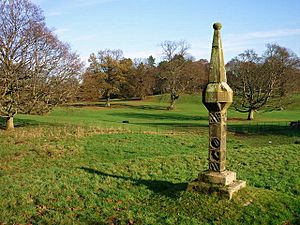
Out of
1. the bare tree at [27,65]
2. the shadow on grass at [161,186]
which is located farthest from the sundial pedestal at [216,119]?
the bare tree at [27,65]

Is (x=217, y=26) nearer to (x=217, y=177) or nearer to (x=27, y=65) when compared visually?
(x=217, y=177)

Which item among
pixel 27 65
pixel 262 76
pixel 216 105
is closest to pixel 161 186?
pixel 216 105

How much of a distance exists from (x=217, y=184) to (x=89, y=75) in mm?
49386

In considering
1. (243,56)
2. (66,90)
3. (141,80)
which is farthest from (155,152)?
(141,80)

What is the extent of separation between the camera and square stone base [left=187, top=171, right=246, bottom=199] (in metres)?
8.41

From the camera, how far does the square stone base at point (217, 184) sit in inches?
331

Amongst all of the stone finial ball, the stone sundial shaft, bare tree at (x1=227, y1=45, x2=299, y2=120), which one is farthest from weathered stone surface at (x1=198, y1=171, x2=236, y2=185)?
bare tree at (x1=227, y1=45, x2=299, y2=120)

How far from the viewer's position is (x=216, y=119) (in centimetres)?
901

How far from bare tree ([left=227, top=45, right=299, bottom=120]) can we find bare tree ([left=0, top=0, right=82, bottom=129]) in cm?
3138

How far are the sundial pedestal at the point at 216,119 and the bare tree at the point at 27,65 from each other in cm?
2215

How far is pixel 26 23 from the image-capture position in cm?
2834

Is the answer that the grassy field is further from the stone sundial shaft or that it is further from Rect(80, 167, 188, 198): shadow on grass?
the stone sundial shaft

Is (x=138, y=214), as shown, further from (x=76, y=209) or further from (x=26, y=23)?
(x=26, y=23)

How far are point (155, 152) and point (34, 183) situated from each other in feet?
30.5
